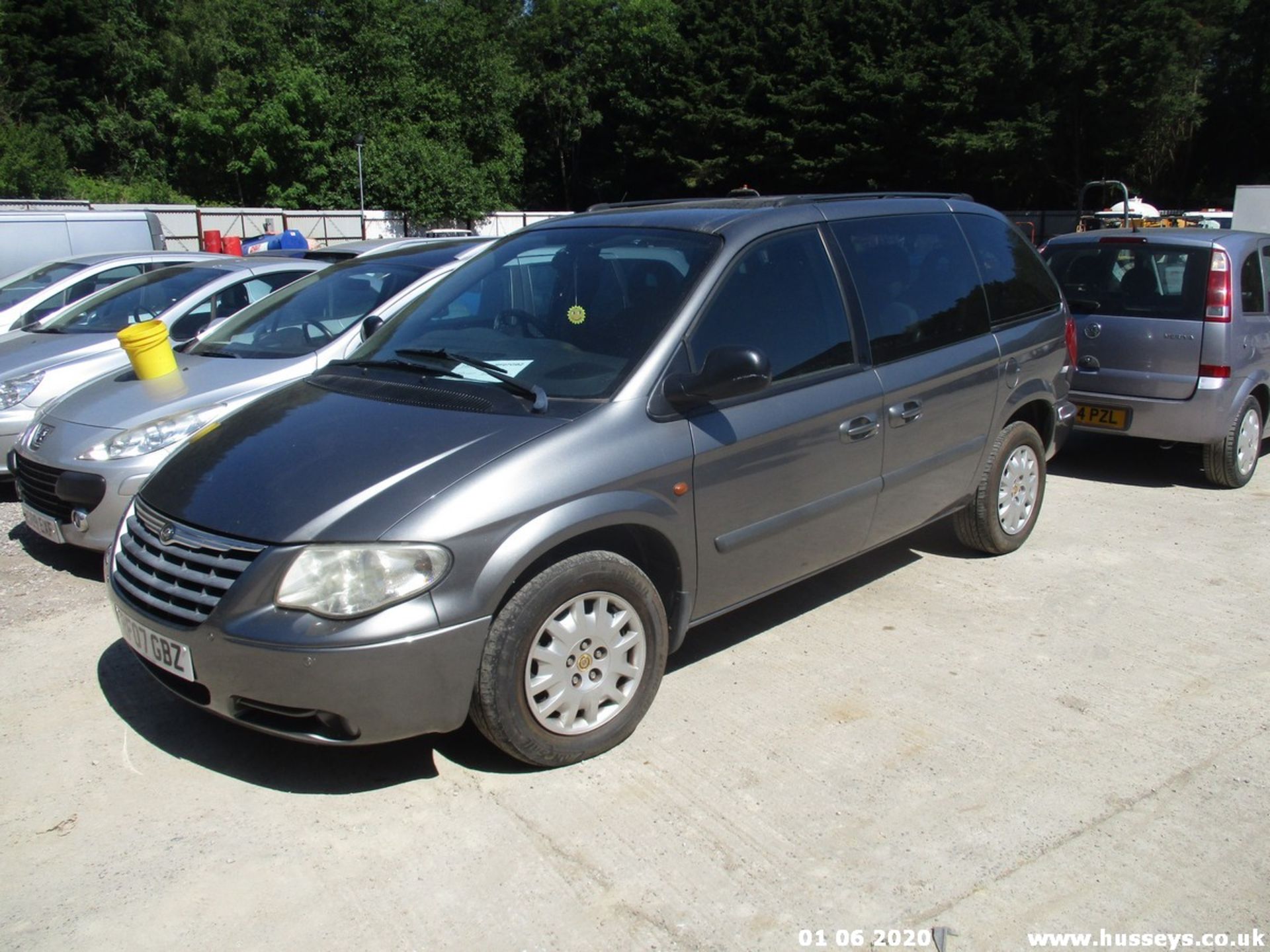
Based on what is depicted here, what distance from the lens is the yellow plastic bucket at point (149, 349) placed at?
593 centimetres

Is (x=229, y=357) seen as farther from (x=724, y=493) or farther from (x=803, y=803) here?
(x=803, y=803)

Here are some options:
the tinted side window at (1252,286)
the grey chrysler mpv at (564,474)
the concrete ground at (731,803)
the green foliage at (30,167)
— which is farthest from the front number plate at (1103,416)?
the green foliage at (30,167)

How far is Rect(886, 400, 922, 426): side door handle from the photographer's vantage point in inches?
182

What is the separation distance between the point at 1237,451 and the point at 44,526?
726 centimetres

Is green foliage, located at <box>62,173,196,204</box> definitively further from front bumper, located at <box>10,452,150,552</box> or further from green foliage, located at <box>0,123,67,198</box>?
front bumper, located at <box>10,452,150,552</box>

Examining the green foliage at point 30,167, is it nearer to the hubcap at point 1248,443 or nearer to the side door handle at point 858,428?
the hubcap at point 1248,443

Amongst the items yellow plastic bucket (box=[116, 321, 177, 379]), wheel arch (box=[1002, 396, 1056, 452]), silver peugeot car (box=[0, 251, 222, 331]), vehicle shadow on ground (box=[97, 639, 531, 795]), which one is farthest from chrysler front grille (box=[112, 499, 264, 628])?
silver peugeot car (box=[0, 251, 222, 331])

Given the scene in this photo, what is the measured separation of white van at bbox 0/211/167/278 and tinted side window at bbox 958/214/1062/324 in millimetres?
12056

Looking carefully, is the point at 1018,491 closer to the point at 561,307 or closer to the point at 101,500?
the point at 561,307

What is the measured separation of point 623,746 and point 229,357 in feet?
12.5

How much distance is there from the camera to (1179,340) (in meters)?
7.07

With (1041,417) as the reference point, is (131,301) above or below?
above

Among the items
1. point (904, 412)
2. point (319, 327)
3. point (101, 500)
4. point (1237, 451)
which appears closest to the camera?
point (904, 412)

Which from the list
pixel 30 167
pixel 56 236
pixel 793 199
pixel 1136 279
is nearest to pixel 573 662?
pixel 793 199
